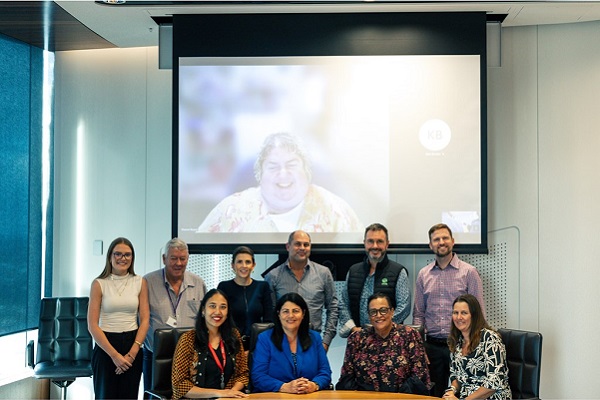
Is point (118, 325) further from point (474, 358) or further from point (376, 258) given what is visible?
point (474, 358)

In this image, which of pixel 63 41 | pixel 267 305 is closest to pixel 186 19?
pixel 63 41

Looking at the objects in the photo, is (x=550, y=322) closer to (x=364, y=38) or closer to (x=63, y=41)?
(x=364, y=38)

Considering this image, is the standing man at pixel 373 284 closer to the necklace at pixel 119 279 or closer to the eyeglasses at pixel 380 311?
the eyeglasses at pixel 380 311

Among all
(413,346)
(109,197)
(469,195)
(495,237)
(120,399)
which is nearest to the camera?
(413,346)

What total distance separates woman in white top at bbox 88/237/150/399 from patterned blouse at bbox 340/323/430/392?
1423 millimetres

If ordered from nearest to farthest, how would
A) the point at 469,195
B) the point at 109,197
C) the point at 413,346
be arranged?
the point at 413,346 < the point at 469,195 < the point at 109,197

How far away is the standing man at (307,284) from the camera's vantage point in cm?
551

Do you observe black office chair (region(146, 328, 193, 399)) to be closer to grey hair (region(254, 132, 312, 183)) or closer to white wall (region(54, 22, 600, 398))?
grey hair (region(254, 132, 312, 183))

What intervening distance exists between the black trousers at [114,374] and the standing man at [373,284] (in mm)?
1450

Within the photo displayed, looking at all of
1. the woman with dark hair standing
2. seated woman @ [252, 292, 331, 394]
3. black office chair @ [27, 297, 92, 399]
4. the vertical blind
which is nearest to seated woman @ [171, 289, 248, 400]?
seated woman @ [252, 292, 331, 394]

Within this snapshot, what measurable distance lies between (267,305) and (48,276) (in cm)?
271

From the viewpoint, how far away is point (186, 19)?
6.34 meters

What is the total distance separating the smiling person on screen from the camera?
626cm

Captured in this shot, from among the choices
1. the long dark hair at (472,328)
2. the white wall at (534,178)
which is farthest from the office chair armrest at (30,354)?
the long dark hair at (472,328)
